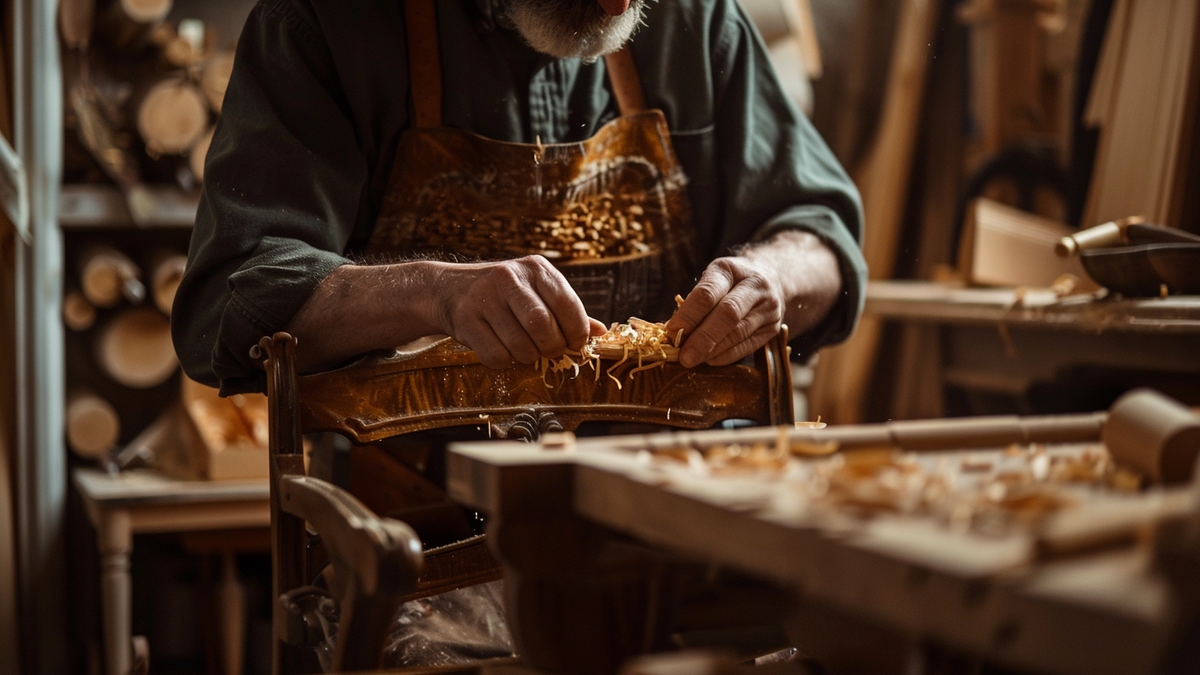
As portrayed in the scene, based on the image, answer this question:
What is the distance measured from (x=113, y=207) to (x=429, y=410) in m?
1.54

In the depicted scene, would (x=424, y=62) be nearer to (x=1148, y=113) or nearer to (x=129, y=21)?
(x=129, y=21)

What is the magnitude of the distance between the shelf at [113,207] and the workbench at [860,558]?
1.90 meters

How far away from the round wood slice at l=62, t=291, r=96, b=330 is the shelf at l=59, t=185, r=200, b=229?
16cm

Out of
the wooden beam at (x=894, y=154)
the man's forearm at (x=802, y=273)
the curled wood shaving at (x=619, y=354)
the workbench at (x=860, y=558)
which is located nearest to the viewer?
the workbench at (x=860, y=558)

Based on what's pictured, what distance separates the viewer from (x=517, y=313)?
4.07 feet

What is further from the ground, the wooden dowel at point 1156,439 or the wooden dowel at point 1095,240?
the wooden dowel at point 1095,240

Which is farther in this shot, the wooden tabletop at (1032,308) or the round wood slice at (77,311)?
the round wood slice at (77,311)

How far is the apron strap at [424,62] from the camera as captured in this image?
1610 millimetres

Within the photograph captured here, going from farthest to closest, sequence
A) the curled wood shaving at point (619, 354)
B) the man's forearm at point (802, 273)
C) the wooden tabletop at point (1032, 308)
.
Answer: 1. the wooden tabletop at point (1032, 308)
2. the man's forearm at point (802, 273)
3. the curled wood shaving at point (619, 354)

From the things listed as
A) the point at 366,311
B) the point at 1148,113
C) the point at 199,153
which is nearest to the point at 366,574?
the point at 366,311

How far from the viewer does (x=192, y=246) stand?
1501 millimetres

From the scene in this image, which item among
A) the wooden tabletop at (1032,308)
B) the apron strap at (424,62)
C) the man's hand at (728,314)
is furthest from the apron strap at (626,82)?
the wooden tabletop at (1032,308)

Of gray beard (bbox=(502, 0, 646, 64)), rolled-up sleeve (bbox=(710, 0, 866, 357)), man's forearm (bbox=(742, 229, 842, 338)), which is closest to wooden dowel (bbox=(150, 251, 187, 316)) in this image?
gray beard (bbox=(502, 0, 646, 64))

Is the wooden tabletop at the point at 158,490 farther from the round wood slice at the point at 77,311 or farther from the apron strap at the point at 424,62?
the apron strap at the point at 424,62
